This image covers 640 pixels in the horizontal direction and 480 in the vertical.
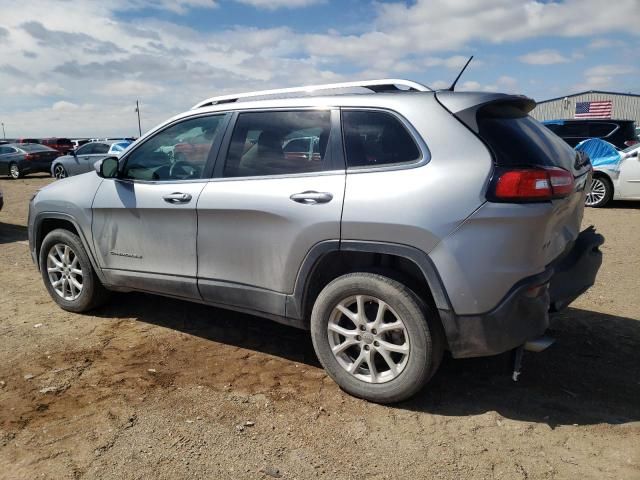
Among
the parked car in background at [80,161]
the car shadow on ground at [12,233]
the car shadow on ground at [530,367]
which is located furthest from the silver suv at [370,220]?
the parked car in background at [80,161]

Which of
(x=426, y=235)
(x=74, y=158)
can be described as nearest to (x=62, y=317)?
(x=426, y=235)

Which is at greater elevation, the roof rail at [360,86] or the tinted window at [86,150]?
the roof rail at [360,86]

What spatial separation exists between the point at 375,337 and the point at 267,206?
106cm

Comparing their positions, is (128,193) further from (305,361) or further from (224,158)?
(305,361)

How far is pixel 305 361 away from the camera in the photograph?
12.8 ft

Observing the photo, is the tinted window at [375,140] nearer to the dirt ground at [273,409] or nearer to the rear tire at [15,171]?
the dirt ground at [273,409]

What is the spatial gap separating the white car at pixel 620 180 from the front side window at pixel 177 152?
9164mm

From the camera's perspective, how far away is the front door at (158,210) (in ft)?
12.8

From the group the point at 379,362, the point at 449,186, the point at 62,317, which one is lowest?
the point at 62,317

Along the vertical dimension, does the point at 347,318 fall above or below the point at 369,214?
below

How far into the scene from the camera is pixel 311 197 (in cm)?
326

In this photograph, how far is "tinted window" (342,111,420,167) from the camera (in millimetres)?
3092

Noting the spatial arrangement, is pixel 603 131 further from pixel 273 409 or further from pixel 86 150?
pixel 86 150

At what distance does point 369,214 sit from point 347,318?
2.35 ft
